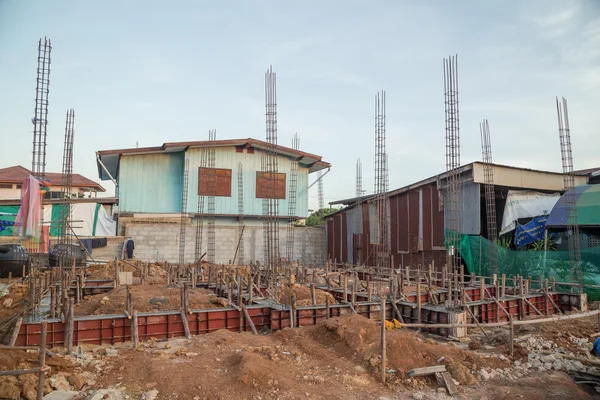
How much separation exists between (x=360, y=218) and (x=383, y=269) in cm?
685

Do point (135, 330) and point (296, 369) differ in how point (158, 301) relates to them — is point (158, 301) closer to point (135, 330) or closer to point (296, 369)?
point (135, 330)

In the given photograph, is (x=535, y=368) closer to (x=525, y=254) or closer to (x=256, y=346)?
(x=256, y=346)

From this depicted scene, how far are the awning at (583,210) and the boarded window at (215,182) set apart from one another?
71.4 ft

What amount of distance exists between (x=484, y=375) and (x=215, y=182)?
26.7m

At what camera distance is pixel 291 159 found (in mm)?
36781

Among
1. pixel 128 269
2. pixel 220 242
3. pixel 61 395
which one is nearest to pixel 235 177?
pixel 220 242

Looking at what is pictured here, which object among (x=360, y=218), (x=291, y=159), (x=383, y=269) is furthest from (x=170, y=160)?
(x=383, y=269)

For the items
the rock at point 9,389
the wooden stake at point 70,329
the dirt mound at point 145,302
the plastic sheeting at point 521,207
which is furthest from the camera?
the plastic sheeting at point 521,207

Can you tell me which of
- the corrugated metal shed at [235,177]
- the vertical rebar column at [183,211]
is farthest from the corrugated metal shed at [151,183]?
the corrugated metal shed at [235,177]

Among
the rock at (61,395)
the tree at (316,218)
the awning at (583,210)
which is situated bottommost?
the rock at (61,395)

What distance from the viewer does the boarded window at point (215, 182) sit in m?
33.9

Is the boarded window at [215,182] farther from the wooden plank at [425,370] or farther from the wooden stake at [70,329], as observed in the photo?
the wooden plank at [425,370]

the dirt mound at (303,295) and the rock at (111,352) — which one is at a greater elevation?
the dirt mound at (303,295)

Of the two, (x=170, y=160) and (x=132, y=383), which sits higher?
(x=170, y=160)
